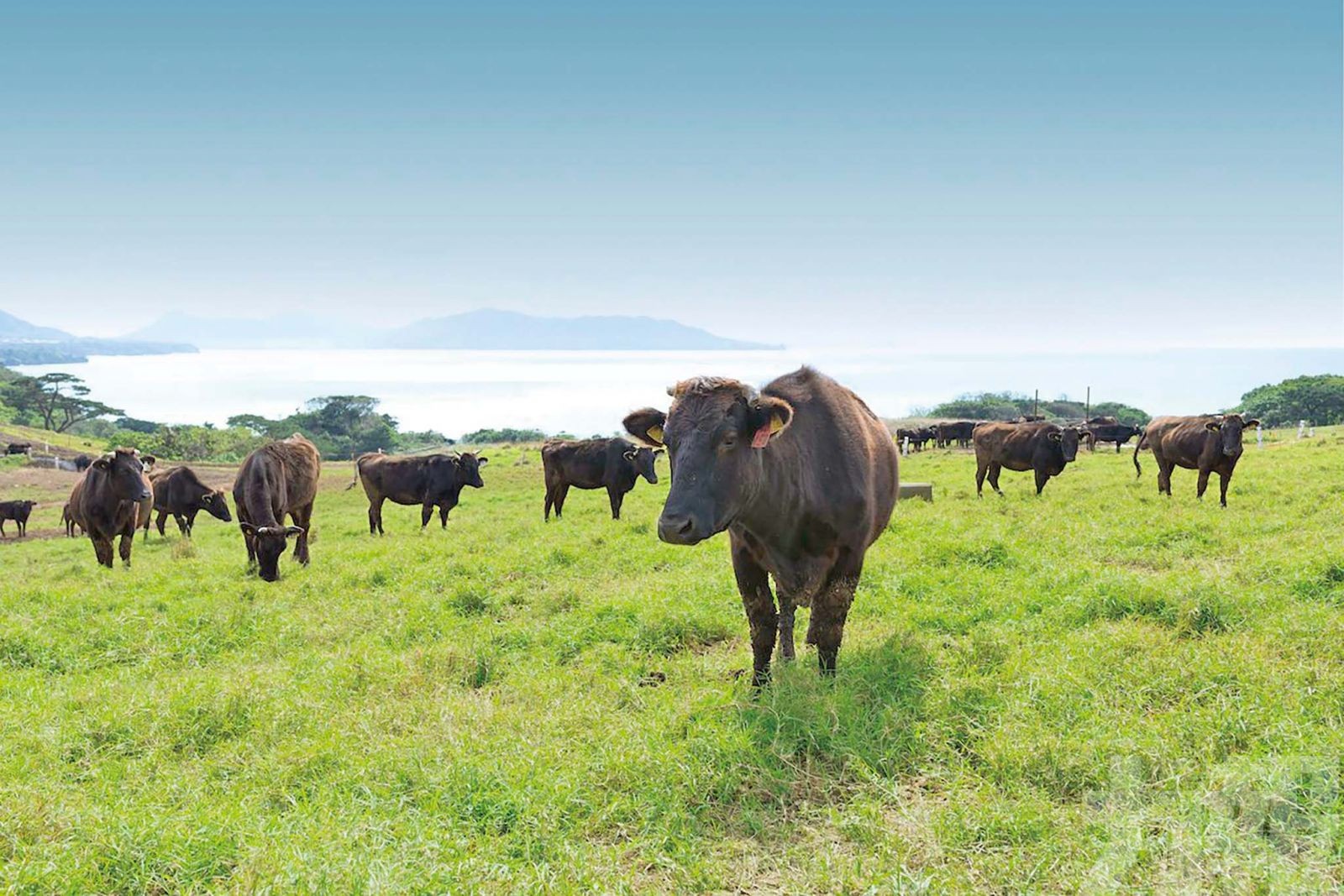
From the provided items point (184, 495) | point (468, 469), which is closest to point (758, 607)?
point (468, 469)

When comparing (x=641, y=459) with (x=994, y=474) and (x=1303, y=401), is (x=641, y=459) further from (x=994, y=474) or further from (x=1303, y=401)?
(x=1303, y=401)

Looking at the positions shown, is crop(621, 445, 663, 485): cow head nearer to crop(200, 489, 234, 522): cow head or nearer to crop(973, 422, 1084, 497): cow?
crop(973, 422, 1084, 497): cow

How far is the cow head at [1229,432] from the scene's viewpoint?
590 inches

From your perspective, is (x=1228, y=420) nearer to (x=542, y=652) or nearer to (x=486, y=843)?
(x=542, y=652)

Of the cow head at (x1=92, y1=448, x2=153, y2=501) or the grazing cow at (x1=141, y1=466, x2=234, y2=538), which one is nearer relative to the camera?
the cow head at (x1=92, y1=448, x2=153, y2=501)

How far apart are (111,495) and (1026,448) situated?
1826cm

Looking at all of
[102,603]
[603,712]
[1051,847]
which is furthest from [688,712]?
[102,603]

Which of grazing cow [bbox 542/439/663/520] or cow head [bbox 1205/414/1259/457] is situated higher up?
cow head [bbox 1205/414/1259/457]

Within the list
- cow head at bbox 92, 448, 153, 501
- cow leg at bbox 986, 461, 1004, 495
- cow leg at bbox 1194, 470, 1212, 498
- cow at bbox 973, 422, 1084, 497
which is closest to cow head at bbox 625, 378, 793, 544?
cow head at bbox 92, 448, 153, 501

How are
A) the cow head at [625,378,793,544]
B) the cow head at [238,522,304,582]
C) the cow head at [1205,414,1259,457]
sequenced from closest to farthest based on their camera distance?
1. the cow head at [625,378,793,544]
2. the cow head at [238,522,304,582]
3. the cow head at [1205,414,1259,457]

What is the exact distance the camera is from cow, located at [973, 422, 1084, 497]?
18.7 meters

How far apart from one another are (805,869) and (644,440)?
2899mm

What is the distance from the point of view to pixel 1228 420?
50.9ft

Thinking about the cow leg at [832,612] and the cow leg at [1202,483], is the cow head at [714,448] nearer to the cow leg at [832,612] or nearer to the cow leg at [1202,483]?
the cow leg at [832,612]
